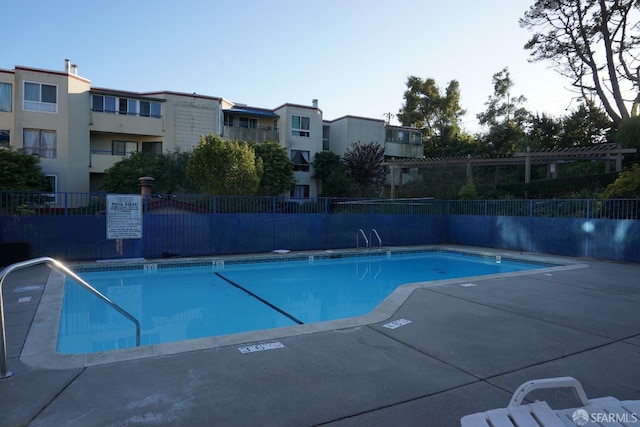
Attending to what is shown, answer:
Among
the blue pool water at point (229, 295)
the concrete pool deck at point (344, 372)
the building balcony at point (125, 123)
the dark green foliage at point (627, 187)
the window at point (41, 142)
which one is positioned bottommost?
the blue pool water at point (229, 295)

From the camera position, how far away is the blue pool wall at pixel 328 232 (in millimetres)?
11625

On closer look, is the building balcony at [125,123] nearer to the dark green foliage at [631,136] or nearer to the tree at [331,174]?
the tree at [331,174]

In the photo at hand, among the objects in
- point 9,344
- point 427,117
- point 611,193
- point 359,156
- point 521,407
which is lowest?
point 9,344

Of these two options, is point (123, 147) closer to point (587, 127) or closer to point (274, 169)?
point (274, 169)

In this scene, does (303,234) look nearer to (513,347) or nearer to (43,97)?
(513,347)

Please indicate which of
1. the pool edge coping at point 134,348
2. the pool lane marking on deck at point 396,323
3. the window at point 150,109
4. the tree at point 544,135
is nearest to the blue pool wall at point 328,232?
the pool edge coping at point 134,348

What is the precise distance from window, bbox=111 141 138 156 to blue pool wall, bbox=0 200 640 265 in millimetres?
17359

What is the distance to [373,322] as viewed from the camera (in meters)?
5.55

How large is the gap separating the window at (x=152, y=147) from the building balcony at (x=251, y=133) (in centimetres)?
440

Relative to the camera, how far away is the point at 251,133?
30.4 m

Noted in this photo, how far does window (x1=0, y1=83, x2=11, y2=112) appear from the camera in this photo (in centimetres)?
2280

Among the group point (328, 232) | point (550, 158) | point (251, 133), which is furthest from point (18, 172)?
point (550, 158)

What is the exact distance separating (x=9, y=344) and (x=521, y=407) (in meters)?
5.14

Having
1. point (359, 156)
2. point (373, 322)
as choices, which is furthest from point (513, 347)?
point (359, 156)
